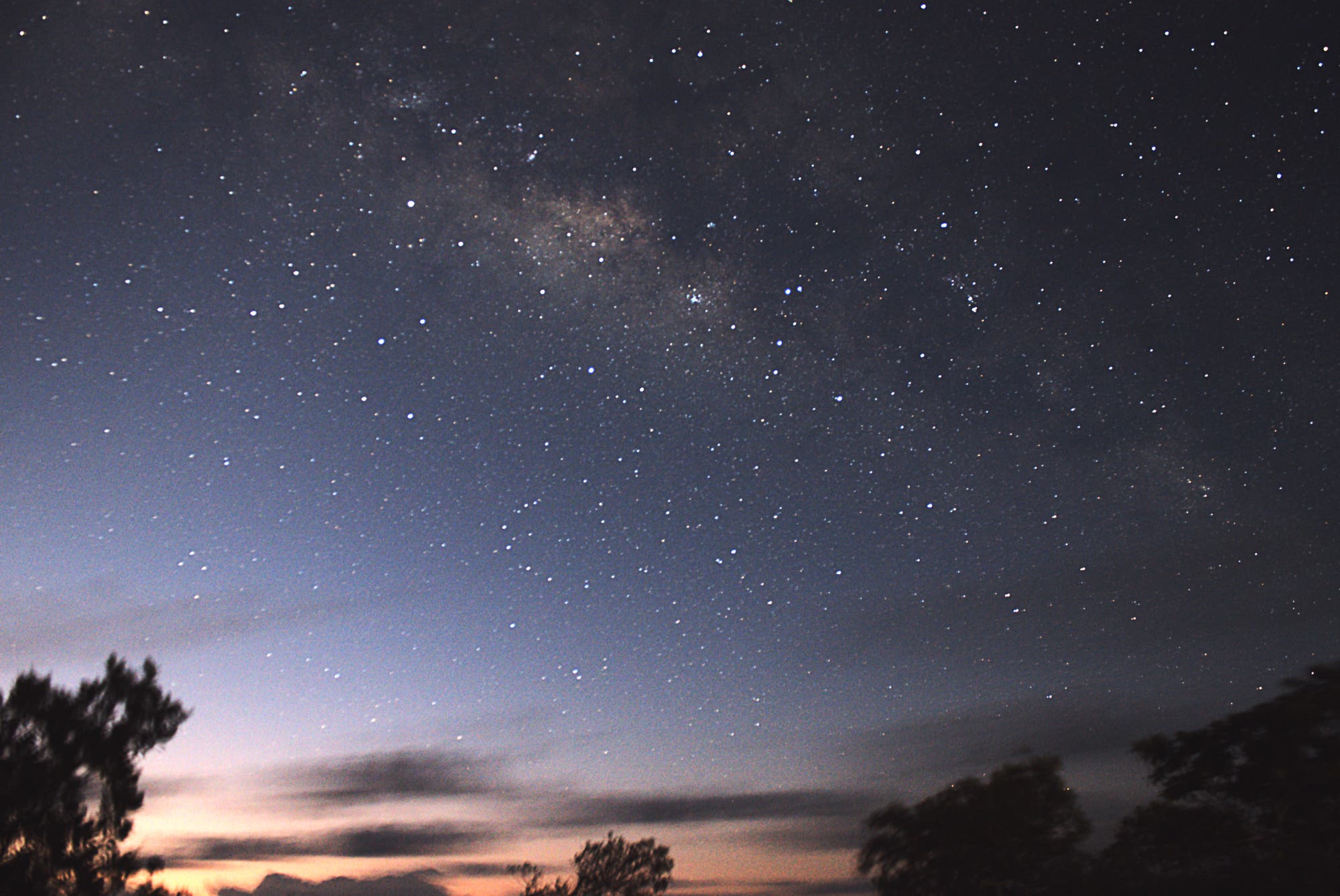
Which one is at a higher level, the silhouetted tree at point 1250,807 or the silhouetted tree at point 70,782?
the silhouetted tree at point 70,782

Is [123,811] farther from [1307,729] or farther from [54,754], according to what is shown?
[1307,729]

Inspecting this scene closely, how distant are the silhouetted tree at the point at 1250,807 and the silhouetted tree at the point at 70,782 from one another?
16.3 metres

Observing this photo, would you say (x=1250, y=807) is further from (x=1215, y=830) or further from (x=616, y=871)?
(x=616, y=871)

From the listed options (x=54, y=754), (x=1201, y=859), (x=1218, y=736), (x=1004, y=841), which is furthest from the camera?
(x=1004, y=841)

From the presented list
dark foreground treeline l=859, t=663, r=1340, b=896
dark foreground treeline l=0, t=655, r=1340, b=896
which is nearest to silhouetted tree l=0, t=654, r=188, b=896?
dark foreground treeline l=0, t=655, r=1340, b=896

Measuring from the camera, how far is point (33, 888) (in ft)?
36.7

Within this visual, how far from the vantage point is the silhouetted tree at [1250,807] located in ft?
41.2

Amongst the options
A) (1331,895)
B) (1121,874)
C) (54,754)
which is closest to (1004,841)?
(1121,874)

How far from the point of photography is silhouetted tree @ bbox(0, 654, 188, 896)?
11.5m

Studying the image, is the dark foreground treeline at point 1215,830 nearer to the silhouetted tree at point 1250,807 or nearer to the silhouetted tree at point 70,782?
the silhouetted tree at point 1250,807

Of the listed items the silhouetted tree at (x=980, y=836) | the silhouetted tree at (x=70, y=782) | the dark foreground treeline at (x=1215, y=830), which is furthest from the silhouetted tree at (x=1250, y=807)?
the silhouetted tree at (x=70, y=782)

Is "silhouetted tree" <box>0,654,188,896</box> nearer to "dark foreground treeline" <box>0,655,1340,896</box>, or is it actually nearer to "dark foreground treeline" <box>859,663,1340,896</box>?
"dark foreground treeline" <box>0,655,1340,896</box>

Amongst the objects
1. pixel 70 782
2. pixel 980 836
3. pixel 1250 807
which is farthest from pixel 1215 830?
pixel 70 782

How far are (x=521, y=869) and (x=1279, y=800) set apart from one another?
3030 cm
